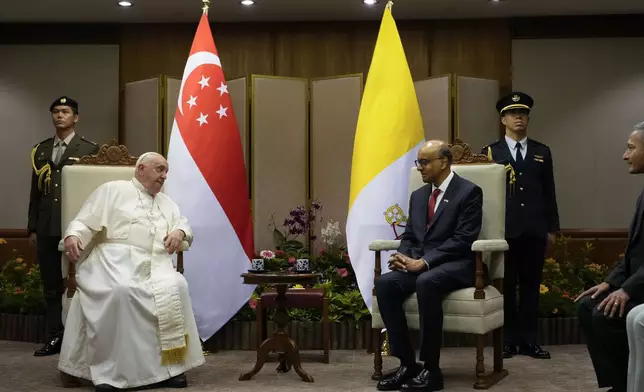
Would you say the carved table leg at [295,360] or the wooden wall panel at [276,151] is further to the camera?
the wooden wall panel at [276,151]

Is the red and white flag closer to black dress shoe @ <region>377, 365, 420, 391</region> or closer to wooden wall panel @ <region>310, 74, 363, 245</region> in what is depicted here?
wooden wall panel @ <region>310, 74, 363, 245</region>

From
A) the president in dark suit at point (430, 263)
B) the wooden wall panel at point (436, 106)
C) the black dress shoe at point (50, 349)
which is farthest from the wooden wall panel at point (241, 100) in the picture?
the president in dark suit at point (430, 263)

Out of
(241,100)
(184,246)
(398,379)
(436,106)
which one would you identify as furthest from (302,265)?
(436,106)

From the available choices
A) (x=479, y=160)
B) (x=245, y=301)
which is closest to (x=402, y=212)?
(x=479, y=160)

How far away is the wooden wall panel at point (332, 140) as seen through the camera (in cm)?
712

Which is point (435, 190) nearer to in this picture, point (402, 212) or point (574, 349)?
point (402, 212)

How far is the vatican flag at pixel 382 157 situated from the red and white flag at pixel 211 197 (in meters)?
0.80

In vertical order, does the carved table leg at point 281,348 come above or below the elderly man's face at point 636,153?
below

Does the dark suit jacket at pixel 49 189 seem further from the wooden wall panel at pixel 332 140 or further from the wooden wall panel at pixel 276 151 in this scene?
the wooden wall panel at pixel 332 140

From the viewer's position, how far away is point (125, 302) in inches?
172

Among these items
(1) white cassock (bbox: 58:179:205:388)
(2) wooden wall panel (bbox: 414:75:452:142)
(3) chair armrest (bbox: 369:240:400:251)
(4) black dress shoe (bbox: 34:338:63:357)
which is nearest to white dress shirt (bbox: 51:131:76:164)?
(1) white cassock (bbox: 58:179:205:388)

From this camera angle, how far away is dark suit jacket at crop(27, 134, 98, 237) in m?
5.60

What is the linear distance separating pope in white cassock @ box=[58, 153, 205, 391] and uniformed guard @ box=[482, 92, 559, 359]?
211 centimetres

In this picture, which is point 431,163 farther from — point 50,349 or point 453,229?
point 50,349
